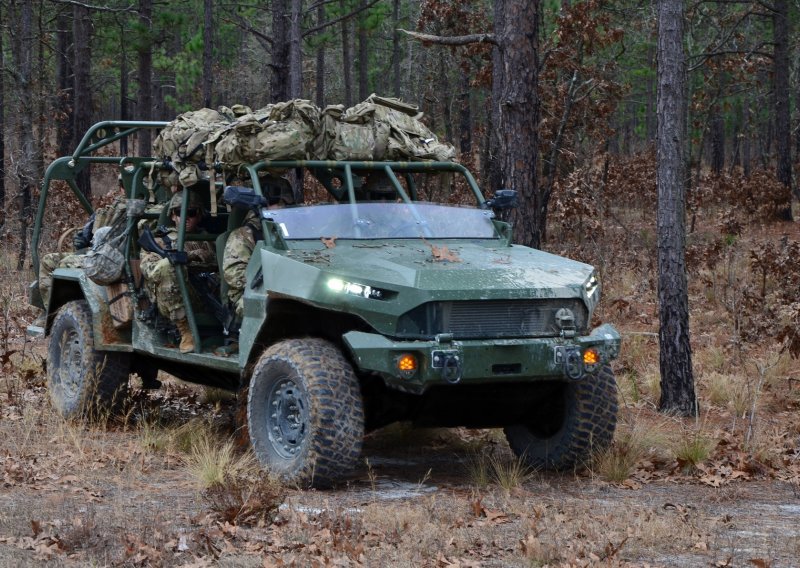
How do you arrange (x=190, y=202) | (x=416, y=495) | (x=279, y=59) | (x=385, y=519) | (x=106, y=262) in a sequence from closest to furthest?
(x=385, y=519) < (x=416, y=495) < (x=190, y=202) < (x=106, y=262) < (x=279, y=59)

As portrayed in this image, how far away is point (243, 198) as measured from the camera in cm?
731

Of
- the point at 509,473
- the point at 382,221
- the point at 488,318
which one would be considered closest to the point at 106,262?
the point at 382,221

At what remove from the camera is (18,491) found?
6793mm

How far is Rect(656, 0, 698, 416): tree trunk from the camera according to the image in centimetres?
929

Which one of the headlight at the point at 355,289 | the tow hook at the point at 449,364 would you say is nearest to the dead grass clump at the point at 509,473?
the tow hook at the point at 449,364

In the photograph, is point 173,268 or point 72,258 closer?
point 173,268

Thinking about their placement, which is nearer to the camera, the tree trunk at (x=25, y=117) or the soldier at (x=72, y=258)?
the soldier at (x=72, y=258)

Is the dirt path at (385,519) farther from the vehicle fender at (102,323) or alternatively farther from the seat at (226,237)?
the seat at (226,237)

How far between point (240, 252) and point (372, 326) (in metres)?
1.55

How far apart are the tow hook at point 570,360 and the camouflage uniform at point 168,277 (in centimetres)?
299

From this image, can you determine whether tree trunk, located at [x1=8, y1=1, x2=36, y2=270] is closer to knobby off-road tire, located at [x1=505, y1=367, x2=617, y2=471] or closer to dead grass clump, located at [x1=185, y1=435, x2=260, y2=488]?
dead grass clump, located at [x1=185, y1=435, x2=260, y2=488]

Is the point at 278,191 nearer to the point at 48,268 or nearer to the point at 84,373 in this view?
the point at 84,373

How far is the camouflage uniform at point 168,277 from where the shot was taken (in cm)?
835

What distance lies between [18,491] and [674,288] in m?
5.24
